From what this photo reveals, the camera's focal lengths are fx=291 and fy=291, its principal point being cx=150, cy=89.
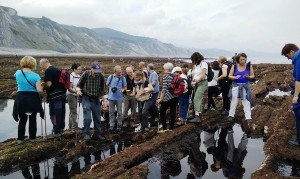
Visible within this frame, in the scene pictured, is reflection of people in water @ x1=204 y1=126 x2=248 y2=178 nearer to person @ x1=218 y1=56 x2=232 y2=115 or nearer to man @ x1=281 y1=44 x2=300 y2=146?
man @ x1=281 y1=44 x2=300 y2=146

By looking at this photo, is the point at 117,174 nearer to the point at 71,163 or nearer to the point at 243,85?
the point at 71,163

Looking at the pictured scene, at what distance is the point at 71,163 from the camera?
24.7ft

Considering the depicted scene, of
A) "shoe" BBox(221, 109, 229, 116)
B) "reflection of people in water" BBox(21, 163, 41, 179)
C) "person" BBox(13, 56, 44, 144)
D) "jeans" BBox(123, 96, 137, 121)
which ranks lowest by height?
"reflection of people in water" BBox(21, 163, 41, 179)

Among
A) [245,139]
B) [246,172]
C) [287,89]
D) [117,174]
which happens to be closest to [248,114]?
[245,139]

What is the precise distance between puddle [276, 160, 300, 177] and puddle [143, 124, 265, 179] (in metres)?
0.51

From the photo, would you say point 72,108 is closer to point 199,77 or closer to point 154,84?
point 154,84

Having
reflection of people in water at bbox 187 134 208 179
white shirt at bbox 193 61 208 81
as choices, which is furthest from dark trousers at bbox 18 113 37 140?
white shirt at bbox 193 61 208 81

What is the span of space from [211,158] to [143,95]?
3664 mm

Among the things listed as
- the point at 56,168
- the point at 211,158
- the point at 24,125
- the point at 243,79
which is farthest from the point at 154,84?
the point at 56,168

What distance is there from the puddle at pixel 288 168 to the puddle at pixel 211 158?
51 cm

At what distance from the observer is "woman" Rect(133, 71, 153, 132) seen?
10102 mm

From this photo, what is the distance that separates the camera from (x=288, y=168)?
6738 mm

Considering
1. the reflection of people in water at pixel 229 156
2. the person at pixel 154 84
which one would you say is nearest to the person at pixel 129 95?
the person at pixel 154 84

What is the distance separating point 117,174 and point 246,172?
2920 mm
